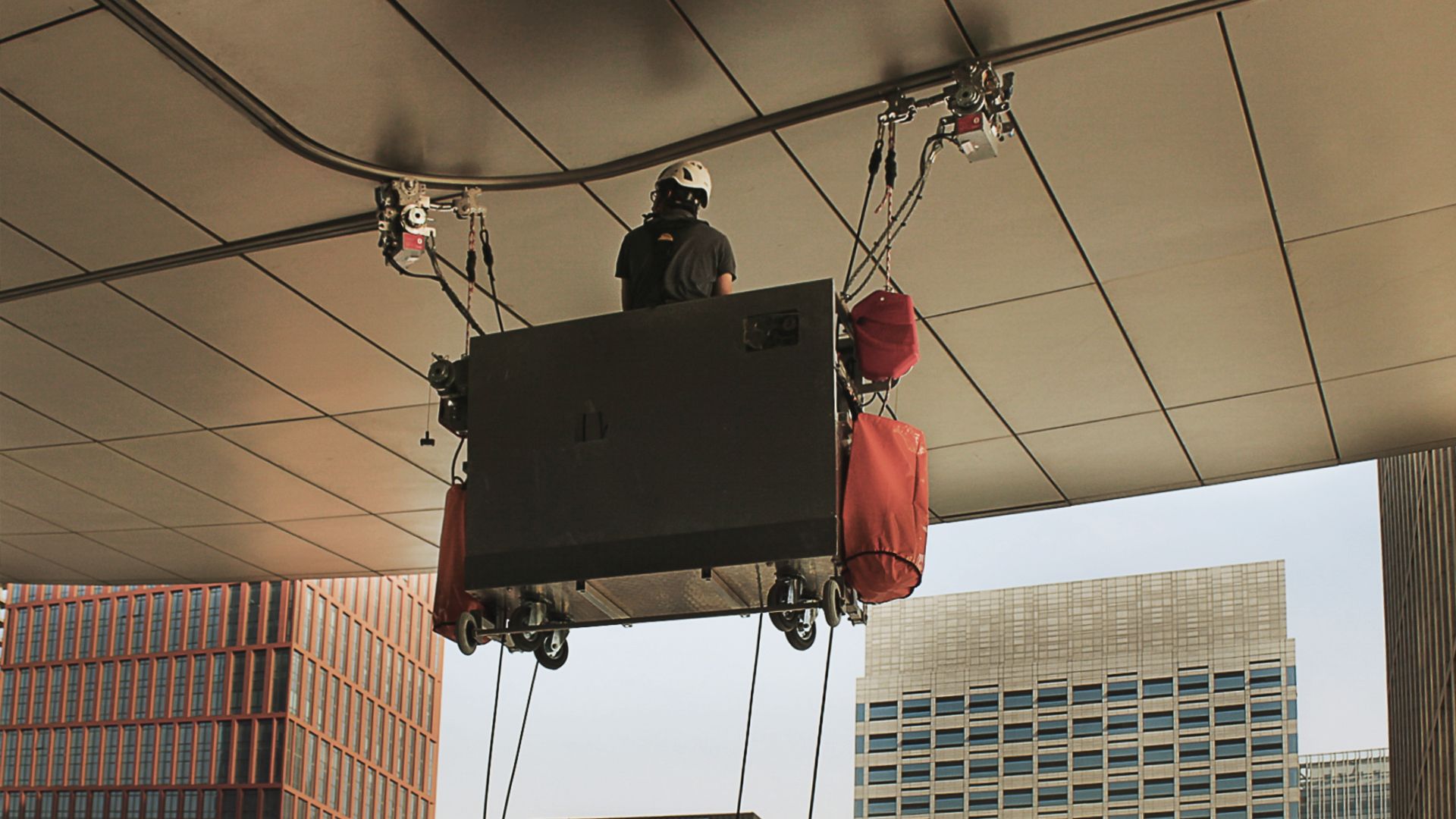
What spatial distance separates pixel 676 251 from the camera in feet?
17.3

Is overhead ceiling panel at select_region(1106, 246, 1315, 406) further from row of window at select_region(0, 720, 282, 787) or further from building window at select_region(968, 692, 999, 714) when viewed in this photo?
building window at select_region(968, 692, 999, 714)

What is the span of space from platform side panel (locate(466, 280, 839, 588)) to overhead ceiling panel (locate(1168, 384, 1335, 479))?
3943 millimetres

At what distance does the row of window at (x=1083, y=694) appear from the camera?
140875 millimetres

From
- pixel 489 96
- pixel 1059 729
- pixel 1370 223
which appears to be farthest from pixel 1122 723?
pixel 489 96

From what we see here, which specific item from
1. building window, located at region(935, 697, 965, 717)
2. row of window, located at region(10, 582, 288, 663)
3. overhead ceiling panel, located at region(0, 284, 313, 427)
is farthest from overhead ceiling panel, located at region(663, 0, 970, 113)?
building window, located at region(935, 697, 965, 717)

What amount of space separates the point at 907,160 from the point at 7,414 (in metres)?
5.72

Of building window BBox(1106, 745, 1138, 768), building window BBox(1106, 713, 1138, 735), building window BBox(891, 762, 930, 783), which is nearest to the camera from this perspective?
building window BBox(1106, 745, 1138, 768)

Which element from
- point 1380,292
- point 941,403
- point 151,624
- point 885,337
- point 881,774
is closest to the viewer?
point 885,337

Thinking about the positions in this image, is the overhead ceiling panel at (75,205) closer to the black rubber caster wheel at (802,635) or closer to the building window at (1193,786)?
the black rubber caster wheel at (802,635)

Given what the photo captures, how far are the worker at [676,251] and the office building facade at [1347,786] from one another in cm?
17512

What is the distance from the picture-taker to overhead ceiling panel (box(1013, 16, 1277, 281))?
529cm

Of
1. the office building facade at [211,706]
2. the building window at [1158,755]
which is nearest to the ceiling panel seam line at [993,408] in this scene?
the office building facade at [211,706]

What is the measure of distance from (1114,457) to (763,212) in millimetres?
3268

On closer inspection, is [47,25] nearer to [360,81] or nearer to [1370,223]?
[360,81]
